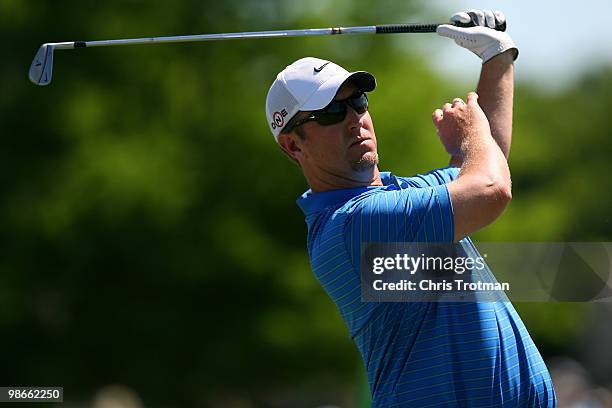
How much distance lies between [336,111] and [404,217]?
0.62 meters

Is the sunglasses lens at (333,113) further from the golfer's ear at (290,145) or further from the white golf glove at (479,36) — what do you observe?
the white golf glove at (479,36)

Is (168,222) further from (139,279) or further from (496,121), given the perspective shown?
(496,121)

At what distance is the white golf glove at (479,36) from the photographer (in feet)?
13.8

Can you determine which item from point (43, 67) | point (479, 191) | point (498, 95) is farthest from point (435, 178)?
point (43, 67)

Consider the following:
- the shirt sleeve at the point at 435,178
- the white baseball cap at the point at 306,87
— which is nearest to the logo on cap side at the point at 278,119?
the white baseball cap at the point at 306,87

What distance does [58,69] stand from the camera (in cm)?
1798

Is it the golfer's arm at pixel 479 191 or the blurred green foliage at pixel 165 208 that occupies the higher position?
the golfer's arm at pixel 479 191

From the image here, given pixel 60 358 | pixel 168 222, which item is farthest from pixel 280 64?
pixel 60 358

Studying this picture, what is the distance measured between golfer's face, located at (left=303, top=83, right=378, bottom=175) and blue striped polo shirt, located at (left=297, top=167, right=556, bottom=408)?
0.62 feet

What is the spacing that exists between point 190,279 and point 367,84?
1384 cm

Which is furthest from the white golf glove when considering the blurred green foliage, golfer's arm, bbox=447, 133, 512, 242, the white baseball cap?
the blurred green foliage

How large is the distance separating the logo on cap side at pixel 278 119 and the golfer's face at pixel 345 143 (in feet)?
0.42

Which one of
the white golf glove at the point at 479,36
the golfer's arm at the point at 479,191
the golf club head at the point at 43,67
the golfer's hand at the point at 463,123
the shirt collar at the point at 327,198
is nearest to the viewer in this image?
the golfer's arm at the point at 479,191

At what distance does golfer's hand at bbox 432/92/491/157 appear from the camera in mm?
3746
